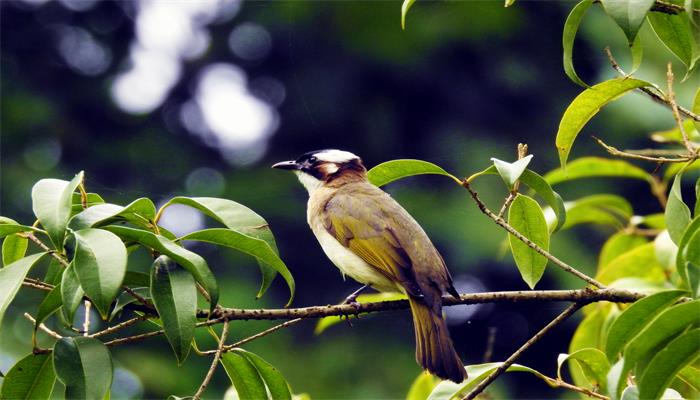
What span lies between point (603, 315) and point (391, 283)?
88 cm

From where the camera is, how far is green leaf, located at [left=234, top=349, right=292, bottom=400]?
257 centimetres

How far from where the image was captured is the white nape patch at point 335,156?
15.8 ft

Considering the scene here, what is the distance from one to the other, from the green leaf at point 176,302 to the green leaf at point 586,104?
3.73ft

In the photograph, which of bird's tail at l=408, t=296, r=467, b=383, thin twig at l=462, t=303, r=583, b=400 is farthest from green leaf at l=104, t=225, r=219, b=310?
bird's tail at l=408, t=296, r=467, b=383

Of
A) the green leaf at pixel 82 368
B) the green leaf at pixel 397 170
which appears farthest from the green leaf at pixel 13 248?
the green leaf at pixel 397 170

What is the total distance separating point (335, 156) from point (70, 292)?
114 inches

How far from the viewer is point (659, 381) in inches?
75.7

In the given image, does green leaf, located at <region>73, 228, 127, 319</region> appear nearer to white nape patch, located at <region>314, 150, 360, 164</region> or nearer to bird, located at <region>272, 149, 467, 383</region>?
bird, located at <region>272, 149, 467, 383</region>

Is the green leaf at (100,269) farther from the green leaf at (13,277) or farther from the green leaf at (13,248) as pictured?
the green leaf at (13,248)

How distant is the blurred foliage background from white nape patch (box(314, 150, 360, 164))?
4.06 meters

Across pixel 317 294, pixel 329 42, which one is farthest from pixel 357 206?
pixel 329 42

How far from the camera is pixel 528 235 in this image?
2818mm

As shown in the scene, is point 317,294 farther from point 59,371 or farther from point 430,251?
point 59,371

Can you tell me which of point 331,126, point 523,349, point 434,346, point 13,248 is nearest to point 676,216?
point 523,349
